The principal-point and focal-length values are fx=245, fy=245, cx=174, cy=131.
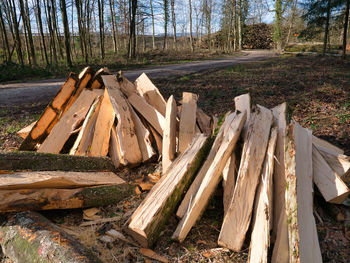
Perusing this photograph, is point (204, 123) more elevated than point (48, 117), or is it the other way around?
point (48, 117)

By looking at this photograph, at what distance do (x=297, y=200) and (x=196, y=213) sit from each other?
821 mm

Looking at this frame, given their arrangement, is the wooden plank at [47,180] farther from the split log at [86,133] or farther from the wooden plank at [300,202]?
the wooden plank at [300,202]

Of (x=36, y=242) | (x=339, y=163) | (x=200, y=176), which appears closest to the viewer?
(x=36, y=242)

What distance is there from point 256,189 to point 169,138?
4.36ft

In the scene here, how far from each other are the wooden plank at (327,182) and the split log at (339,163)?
0.59 feet

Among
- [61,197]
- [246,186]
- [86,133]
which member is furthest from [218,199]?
[86,133]

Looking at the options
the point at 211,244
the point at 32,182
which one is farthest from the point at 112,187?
the point at 211,244

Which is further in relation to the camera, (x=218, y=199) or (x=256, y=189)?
(x=218, y=199)

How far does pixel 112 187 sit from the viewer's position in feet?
8.65

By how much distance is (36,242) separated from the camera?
176 cm

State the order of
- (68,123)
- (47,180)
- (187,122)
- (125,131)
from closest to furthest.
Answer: (47,180), (125,131), (187,122), (68,123)

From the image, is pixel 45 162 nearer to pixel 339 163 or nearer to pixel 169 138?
pixel 169 138

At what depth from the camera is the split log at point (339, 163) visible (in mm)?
2484

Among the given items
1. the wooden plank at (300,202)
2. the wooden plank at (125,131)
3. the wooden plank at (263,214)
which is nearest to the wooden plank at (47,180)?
the wooden plank at (125,131)
